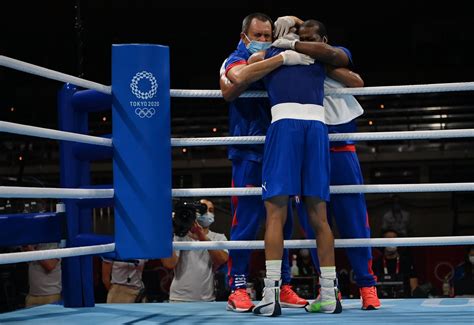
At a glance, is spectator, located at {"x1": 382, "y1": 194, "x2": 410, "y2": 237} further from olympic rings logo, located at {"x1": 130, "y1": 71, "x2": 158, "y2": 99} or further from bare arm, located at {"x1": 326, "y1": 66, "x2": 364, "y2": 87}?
olympic rings logo, located at {"x1": 130, "y1": 71, "x2": 158, "y2": 99}

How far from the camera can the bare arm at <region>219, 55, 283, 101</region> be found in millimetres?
2484

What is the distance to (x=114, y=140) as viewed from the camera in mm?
2607

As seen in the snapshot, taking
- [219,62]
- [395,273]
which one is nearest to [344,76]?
[395,273]

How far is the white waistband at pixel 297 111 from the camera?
247cm

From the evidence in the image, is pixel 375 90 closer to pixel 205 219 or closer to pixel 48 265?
pixel 205 219

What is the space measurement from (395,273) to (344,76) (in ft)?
13.4

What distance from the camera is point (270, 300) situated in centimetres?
243

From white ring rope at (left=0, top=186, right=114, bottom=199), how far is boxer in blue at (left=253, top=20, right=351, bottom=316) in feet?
1.97

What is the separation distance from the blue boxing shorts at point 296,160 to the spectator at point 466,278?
399 cm

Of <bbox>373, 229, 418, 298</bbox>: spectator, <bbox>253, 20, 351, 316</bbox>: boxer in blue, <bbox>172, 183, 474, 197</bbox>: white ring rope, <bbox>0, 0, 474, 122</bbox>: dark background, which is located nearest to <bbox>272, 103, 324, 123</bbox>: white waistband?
<bbox>253, 20, 351, 316</bbox>: boxer in blue

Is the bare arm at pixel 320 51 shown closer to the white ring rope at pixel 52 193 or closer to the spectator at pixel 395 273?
the white ring rope at pixel 52 193

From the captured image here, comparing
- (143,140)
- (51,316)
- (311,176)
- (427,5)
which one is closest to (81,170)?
(143,140)

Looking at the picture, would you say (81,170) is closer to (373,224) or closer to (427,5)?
(373,224)

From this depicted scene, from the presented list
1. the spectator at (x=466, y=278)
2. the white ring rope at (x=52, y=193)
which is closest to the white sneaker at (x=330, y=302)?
the white ring rope at (x=52, y=193)
